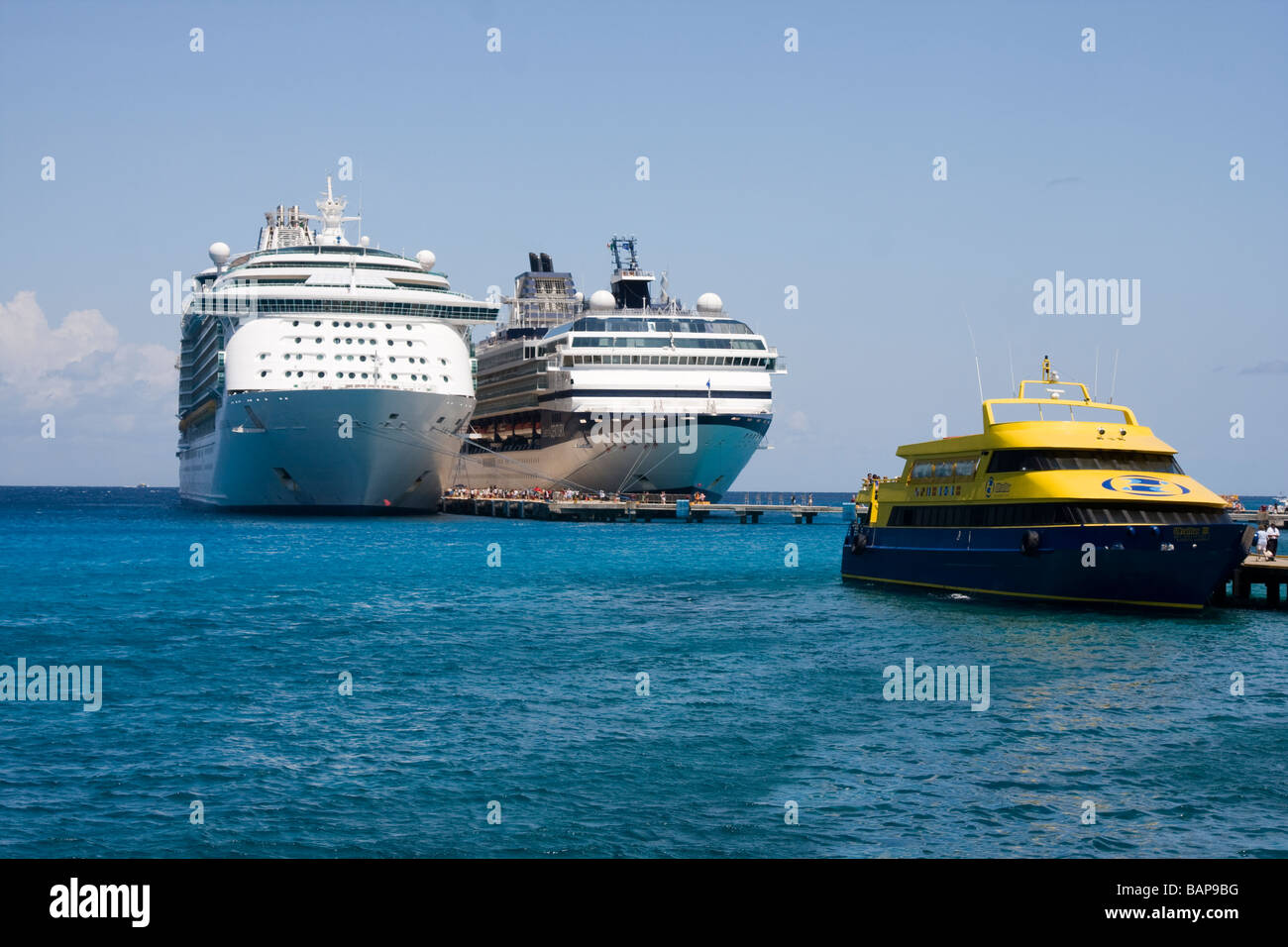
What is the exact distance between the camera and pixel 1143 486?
3434 cm

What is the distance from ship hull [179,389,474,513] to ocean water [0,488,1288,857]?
36536 mm

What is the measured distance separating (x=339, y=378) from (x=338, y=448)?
4690 millimetres

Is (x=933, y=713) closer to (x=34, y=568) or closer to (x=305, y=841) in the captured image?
(x=305, y=841)

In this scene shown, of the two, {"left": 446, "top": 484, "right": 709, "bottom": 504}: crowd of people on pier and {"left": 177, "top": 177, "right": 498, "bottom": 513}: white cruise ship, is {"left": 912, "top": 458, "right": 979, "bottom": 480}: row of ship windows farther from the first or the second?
{"left": 446, "top": 484, "right": 709, "bottom": 504}: crowd of people on pier

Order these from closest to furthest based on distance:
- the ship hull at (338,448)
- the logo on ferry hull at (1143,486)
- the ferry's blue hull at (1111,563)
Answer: the ferry's blue hull at (1111,563) → the logo on ferry hull at (1143,486) → the ship hull at (338,448)

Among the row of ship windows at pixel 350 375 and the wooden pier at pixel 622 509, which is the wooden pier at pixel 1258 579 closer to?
the wooden pier at pixel 622 509

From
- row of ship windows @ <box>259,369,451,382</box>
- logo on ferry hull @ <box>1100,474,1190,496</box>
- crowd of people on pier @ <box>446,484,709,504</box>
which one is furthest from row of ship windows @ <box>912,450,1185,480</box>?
crowd of people on pier @ <box>446,484,709,504</box>

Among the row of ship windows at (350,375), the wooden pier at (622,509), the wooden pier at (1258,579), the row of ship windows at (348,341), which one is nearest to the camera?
the wooden pier at (1258,579)

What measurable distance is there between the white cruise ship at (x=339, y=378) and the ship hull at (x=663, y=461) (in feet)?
39.3

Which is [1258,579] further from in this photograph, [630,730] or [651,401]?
[651,401]

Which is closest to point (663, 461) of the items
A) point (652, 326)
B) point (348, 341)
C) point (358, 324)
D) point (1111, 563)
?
point (652, 326)

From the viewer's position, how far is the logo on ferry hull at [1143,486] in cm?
3409

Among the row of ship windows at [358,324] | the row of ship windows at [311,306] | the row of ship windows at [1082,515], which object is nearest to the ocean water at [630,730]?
the row of ship windows at [1082,515]
